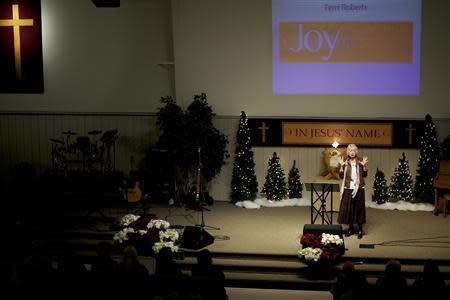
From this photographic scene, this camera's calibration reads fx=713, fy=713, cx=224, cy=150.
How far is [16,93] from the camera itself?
592 inches

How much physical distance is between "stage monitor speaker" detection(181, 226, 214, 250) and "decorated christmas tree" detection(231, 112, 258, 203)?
9.33 feet

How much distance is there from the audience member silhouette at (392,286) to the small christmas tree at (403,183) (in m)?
6.17

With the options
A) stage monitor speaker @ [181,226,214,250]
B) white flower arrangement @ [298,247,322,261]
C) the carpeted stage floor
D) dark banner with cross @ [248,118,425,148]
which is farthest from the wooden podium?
stage monitor speaker @ [181,226,214,250]

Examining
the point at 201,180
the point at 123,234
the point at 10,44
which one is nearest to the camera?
the point at 123,234

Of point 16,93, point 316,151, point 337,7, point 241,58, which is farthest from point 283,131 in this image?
point 16,93

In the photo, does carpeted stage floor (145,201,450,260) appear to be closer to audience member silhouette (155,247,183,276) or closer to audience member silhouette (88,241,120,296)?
audience member silhouette (155,247,183,276)

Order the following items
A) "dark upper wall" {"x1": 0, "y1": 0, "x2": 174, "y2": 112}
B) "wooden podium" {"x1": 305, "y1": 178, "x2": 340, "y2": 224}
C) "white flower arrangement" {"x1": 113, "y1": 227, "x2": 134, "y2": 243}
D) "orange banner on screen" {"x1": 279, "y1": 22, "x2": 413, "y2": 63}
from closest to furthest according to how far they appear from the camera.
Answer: "white flower arrangement" {"x1": 113, "y1": 227, "x2": 134, "y2": 243} → "wooden podium" {"x1": 305, "y1": 178, "x2": 340, "y2": 224} → "orange banner on screen" {"x1": 279, "y1": 22, "x2": 413, "y2": 63} → "dark upper wall" {"x1": 0, "y1": 0, "x2": 174, "y2": 112}

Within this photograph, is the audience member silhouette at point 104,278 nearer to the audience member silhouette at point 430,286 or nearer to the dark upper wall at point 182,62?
the audience member silhouette at point 430,286

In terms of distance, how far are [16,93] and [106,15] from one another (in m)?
2.57

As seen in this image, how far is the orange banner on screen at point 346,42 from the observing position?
13156 mm

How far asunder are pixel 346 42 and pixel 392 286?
702 cm

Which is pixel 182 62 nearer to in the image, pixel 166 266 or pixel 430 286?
pixel 166 266

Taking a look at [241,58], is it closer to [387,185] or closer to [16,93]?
[387,185]

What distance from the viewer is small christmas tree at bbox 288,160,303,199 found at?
13.8 metres
